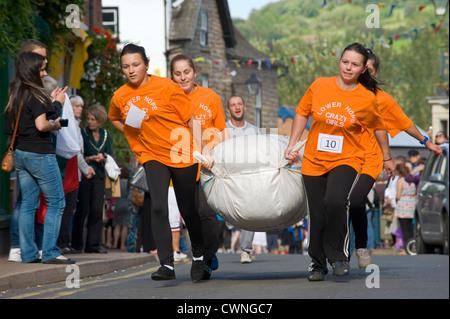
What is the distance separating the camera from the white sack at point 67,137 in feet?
32.2

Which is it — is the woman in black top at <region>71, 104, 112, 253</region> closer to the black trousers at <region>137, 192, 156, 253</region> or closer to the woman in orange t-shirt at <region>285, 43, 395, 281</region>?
the black trousers at <region>137, 192, 156, 253</region>

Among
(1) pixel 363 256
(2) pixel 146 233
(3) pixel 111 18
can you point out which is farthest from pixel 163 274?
(3) pixel 111 18

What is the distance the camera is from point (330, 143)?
24.6 ft

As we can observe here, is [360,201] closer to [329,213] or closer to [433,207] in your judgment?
[329,213]

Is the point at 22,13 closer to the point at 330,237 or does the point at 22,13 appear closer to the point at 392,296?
the point at 330,237

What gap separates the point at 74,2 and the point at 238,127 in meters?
3.91

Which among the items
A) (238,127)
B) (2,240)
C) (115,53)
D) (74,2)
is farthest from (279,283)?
(115,53)

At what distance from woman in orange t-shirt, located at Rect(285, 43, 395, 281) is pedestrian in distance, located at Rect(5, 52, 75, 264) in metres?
2.68

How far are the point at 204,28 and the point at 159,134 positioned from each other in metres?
29.2

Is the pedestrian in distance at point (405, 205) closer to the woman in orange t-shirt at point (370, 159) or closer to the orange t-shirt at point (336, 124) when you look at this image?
the woman in orange t-shirt at point (370, 159)

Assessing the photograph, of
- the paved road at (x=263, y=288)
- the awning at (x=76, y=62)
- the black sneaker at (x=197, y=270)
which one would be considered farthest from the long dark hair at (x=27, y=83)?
the awning at (x=76, y=62)

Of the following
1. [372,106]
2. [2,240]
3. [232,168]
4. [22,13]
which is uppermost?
[22,13]

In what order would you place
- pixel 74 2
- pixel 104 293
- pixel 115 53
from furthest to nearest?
1. pixel 115 53
2. pixel 74 2
3. pixel 104 293

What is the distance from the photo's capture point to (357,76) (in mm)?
7617
